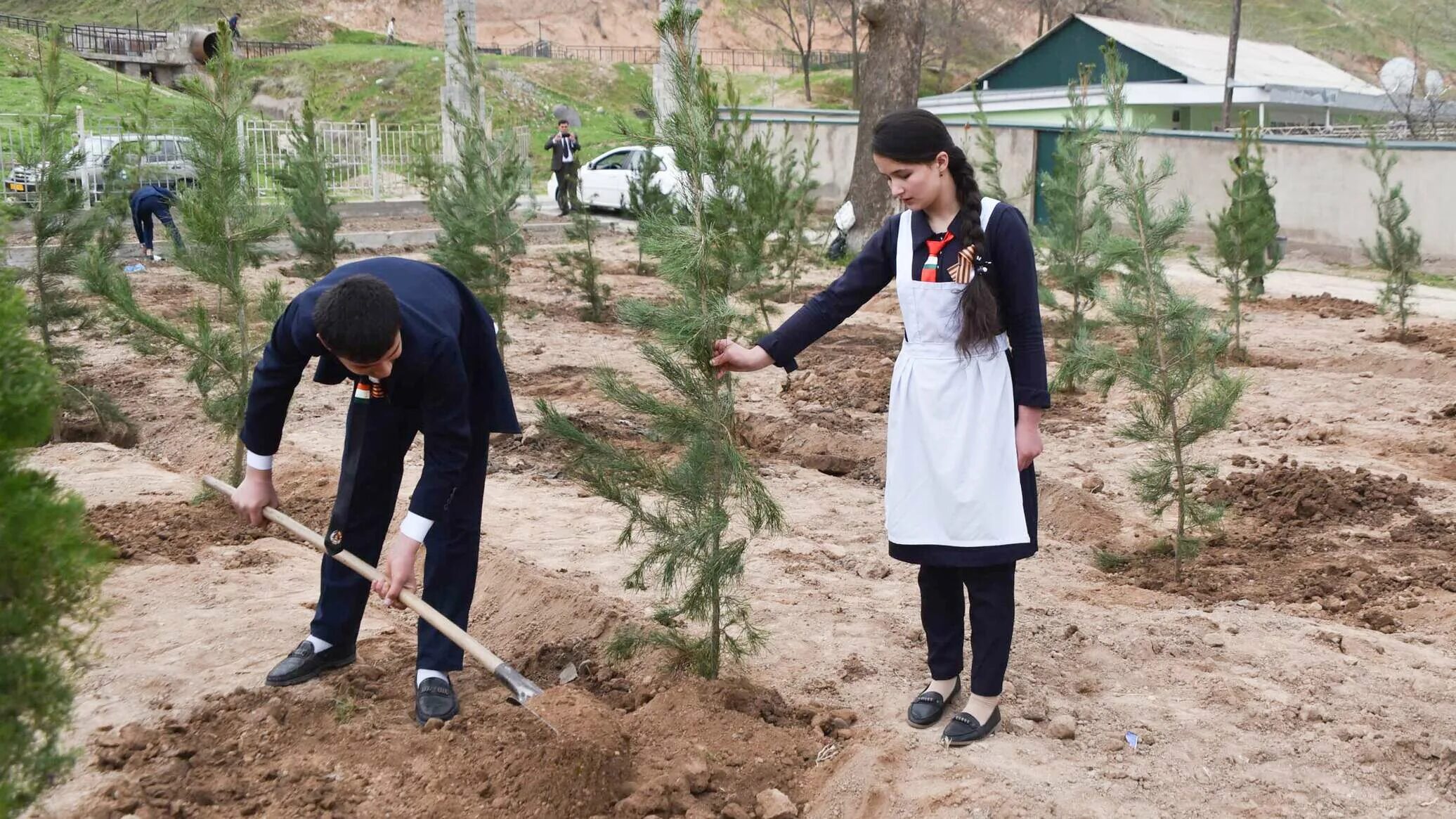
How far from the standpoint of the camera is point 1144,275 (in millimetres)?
5445

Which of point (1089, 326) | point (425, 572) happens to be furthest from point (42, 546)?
point (1089, 326)

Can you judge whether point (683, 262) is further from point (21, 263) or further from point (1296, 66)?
point (1296, 66)

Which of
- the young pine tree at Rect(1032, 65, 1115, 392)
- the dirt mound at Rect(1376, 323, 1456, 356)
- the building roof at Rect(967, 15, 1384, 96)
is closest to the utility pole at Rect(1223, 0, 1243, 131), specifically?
the building roof at Rect(967, 15, 1384, 96)

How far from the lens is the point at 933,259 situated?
3.46 m

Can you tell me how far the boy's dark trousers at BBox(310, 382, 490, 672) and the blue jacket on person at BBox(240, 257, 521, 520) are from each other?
0.22 ft

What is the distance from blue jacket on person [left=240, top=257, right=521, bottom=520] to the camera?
11.2 ft

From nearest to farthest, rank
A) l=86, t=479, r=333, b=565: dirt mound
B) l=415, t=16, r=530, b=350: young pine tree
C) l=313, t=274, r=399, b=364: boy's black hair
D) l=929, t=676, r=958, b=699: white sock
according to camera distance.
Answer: l=313, t=274, r=399, b=364: boy's black hair → l=929, t=676, r=958, b=699: white sock → l=86, t=479, r=333, b=565: dirt mound → l=415, t=16, r=530, b=350: young pine tree

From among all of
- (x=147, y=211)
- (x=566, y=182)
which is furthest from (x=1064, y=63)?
(x=147, y=211)

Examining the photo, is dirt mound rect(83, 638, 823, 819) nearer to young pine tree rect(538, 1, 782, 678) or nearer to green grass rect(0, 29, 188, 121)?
young pine tree rect(538, 1, 782, 678)

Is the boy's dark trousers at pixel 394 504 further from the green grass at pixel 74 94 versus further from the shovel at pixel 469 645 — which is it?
the green grass at pixel 74 94

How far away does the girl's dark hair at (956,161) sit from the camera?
→ 3.33 metres

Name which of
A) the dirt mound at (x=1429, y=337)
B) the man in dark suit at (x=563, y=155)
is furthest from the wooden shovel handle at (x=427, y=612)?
the man in dark suit at (x=563, y=155)

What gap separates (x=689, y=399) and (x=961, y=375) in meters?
0.85

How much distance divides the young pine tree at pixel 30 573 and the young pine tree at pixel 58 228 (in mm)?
4949
